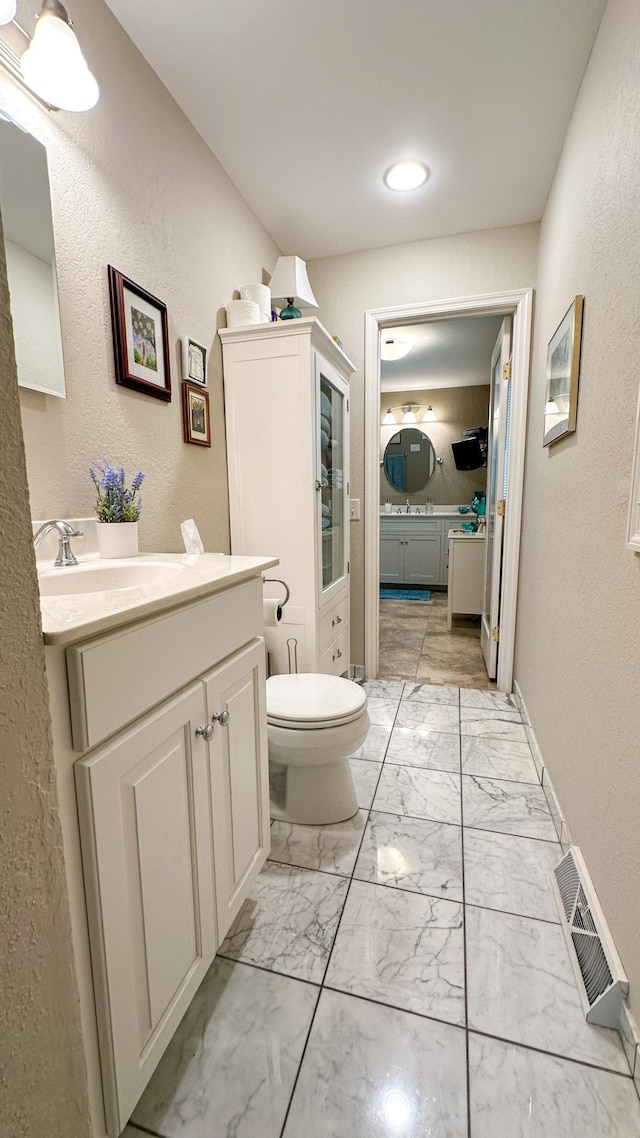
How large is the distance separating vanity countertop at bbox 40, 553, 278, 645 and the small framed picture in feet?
2.85

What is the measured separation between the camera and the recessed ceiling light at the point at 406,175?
6.13ft

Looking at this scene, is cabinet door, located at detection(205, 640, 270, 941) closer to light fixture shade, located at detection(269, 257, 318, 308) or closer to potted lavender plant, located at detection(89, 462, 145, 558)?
potted lavender plant, located at detection(89, 462, 145, 558)

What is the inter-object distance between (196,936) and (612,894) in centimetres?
87

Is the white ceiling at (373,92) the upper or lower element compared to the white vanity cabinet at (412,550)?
upper

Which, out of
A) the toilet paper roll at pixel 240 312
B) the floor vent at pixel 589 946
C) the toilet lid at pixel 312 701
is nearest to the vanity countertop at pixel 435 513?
the toilet paper roll at pixel 240 312

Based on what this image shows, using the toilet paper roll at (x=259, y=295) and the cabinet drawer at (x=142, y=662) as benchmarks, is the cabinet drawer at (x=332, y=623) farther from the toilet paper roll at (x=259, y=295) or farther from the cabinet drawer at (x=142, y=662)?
the toilet paper roll at (x=259, y=295)

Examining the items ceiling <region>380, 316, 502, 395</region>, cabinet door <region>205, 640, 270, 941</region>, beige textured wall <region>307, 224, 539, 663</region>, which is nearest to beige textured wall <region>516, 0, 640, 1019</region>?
Result: beige textured wall <region>307, 224, 539, 663</region>

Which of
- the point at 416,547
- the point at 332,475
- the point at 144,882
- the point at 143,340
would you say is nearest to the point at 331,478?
the point at 332,475

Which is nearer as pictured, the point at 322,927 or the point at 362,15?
the point at 322,927

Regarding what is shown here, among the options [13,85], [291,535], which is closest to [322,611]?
[291,535]

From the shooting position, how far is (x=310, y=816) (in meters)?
1.52

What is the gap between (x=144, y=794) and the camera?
27.4 inches

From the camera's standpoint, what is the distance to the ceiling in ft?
11.3

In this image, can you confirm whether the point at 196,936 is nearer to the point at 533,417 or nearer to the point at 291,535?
the point at 291,535
